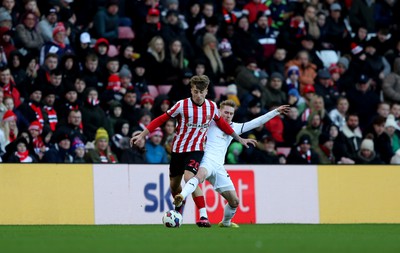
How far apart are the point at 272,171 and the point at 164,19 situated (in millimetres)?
5737

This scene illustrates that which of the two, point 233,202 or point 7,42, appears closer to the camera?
point 233,202

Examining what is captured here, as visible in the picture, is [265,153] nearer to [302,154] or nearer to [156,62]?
[302,154]

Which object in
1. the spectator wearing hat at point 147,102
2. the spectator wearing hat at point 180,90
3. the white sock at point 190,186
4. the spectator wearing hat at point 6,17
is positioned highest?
the spectator wearing hat at point 6,17

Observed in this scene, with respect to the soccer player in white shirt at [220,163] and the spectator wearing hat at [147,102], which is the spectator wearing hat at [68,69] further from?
the soccer player in white shirt at [220,163]

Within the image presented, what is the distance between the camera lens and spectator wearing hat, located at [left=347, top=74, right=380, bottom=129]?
2552 cm

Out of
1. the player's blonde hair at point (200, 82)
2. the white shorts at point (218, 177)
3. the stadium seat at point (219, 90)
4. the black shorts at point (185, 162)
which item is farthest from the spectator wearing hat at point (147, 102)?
the player's blonde hair at point (200, 82)

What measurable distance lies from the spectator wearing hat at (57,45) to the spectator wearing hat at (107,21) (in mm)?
1360

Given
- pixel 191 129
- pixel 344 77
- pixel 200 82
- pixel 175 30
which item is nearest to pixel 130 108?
pixel 175 30

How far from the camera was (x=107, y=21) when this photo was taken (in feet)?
78.3
